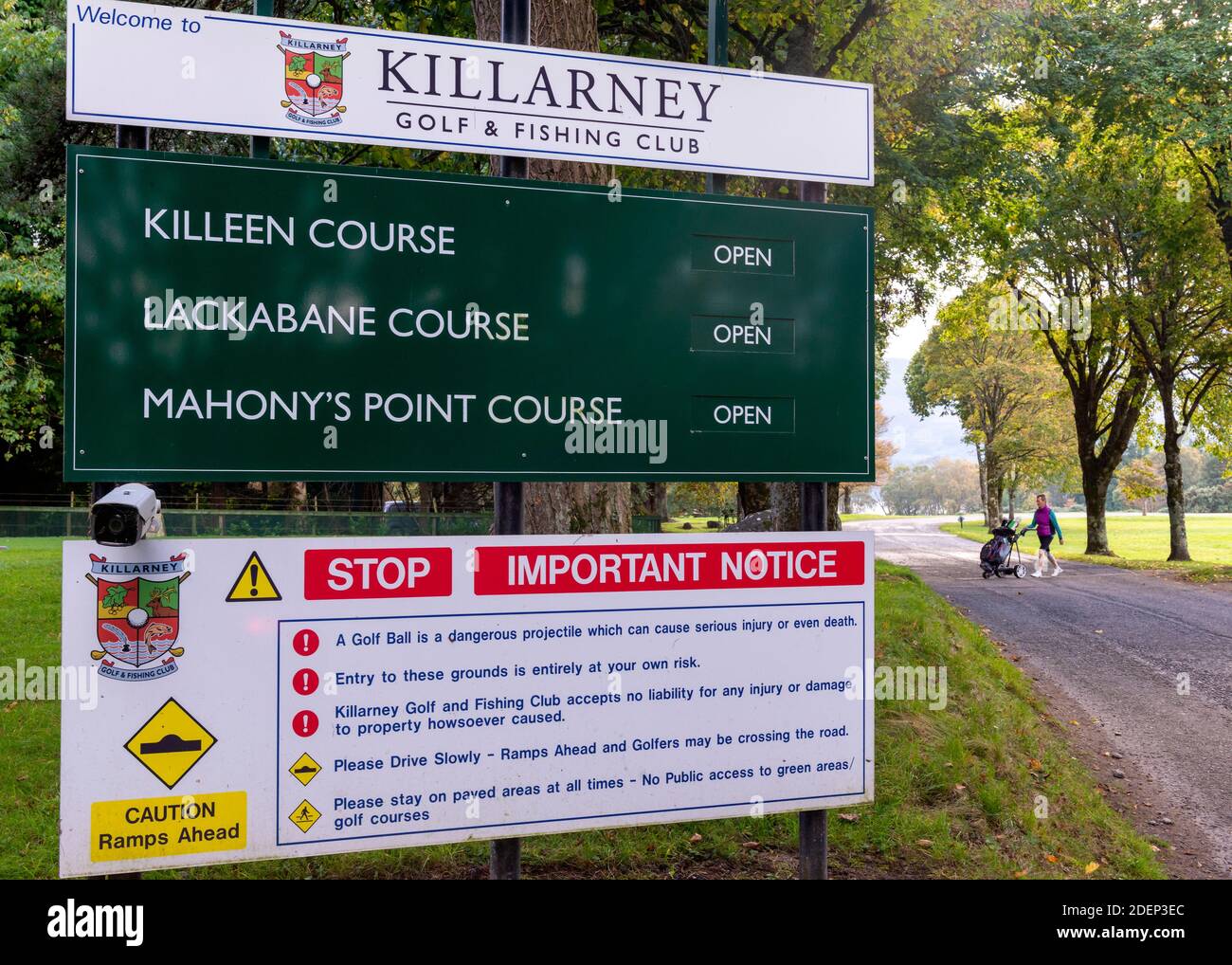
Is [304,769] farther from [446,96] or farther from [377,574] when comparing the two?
[446,96]

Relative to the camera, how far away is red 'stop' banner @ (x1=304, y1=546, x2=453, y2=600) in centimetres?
367

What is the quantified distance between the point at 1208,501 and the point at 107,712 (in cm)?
12460

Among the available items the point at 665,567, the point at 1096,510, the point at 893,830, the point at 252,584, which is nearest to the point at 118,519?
the point at 252,584

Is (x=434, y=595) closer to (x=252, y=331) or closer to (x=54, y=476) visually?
(x=252, y=331)

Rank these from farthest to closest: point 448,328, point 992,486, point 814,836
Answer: point 992,486, point 814,836, point 448,328

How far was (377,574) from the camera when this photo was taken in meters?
3.71

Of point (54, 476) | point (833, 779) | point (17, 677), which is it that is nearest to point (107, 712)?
point (833, 779)

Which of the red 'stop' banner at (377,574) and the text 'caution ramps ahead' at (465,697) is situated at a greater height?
the red 'stop' banner at (377,574)

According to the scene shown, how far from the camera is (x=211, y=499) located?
2180 centimetres

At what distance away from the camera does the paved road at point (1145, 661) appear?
6992 millimetres

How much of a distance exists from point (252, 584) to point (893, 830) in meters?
3.71

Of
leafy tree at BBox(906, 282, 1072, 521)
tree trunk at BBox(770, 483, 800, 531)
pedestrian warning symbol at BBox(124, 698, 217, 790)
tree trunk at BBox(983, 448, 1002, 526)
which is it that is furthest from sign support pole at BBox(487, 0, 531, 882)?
tree trunk at BBox(983, 448, 1002, 526)

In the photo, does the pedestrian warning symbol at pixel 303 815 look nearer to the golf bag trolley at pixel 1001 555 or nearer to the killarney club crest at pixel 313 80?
the killarney club crest at pixel 313 80

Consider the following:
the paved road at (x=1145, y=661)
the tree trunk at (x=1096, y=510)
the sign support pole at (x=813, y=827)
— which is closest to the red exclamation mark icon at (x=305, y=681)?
the sign support pole at (x=813, y=827)
